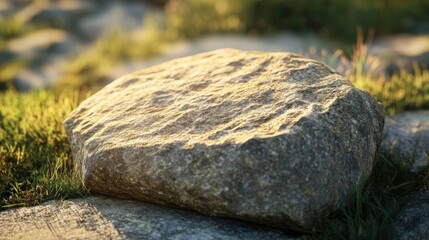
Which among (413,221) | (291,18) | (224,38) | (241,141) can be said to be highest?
(241,141)

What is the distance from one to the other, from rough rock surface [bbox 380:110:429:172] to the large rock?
23.4 inches

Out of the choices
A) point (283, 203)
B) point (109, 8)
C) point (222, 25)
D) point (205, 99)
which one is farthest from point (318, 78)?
point (109, 8)

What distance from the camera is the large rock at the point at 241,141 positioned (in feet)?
10.1

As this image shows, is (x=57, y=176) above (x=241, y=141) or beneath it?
beneath

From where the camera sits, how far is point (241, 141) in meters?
3.12

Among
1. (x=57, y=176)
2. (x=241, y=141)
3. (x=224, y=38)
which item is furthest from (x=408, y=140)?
(x=224, y=38)

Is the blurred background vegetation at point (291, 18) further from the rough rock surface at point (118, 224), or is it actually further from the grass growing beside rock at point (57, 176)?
the rough rock surface at point (118, 224)

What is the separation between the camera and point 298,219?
3049mm

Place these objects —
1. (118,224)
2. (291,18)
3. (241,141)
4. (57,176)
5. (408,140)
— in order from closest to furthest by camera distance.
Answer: (241,141), (118,224), (57,176), (408,140), (291,18)

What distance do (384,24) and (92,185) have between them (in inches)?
324

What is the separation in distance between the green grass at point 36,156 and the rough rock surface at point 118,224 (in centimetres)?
16

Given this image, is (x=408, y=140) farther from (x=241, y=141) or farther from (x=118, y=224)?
(x=118, y=224)

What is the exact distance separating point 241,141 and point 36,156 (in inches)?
68.9

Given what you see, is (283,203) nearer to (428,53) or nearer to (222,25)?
(428,53)
